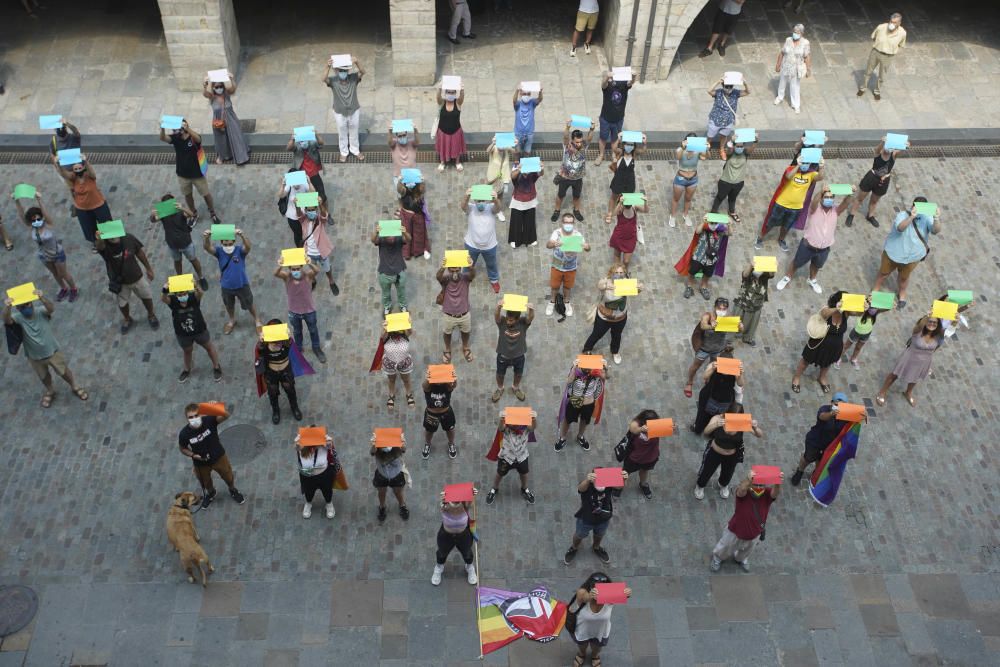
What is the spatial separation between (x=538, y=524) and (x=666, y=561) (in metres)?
1.69

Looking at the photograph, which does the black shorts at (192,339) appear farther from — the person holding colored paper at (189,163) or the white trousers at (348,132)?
the white trousers at (348,132)

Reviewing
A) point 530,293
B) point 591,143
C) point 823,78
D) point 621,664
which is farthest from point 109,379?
point 823,78

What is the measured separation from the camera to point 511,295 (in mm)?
12539

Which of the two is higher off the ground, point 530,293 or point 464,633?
point 530,293

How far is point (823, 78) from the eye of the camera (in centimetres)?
2038

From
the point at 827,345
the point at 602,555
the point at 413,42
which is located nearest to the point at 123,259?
the point at 602,555

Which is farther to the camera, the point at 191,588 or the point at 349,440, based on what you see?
the point at 349,440

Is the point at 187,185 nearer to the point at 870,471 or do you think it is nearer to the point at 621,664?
the point at 621,664

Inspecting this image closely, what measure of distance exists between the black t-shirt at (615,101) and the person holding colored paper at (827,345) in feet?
18.9

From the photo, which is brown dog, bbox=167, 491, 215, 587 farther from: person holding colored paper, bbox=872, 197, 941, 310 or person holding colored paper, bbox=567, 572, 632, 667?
person holding colored paper, bbox=872, 197, 941, 310

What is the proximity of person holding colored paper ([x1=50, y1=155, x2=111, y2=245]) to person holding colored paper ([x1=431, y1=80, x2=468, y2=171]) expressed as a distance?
583cm

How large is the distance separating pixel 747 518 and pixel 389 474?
430 centimetres

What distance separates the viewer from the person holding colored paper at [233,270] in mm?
13289

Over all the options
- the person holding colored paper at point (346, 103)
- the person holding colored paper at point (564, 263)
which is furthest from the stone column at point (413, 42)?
the person holding colored paper at point (564, 263)
